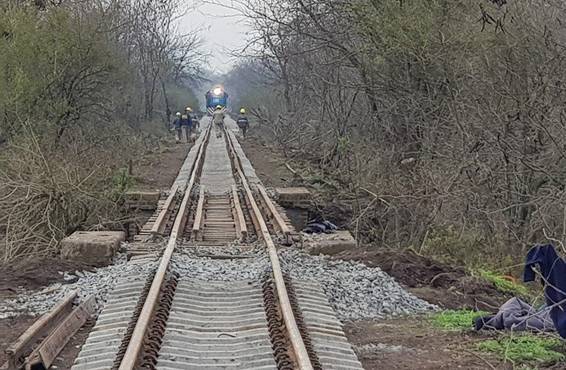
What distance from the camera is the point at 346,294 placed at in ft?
33.4

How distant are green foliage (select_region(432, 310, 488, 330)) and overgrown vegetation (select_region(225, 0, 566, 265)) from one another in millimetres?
3700

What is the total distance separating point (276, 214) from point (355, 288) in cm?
536

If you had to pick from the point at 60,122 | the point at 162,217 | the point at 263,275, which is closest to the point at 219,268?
the point at 263,275

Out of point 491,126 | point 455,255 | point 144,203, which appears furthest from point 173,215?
point 491,126

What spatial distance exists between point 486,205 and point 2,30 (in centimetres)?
1629

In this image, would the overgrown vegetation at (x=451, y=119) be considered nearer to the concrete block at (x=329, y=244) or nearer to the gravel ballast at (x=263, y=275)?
the concrete block at (x=329, y=244)

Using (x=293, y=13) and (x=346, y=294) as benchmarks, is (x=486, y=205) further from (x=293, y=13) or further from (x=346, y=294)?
(x=293, y=13)

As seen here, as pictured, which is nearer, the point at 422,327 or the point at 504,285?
the point at 422,327

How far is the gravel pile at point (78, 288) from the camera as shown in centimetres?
955

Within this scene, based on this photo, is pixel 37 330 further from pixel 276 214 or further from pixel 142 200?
pixel 142 200

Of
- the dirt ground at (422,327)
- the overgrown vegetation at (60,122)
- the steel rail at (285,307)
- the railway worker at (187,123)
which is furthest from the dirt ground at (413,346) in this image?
the railway worker at (187,123)

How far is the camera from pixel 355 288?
10.5m

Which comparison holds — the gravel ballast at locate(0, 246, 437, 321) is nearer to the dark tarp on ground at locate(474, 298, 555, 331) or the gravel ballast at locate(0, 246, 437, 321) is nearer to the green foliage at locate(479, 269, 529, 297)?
the dark tarp on ground at locate(474, 298, 555, 331)

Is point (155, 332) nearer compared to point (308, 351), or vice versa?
point (308, 351)
